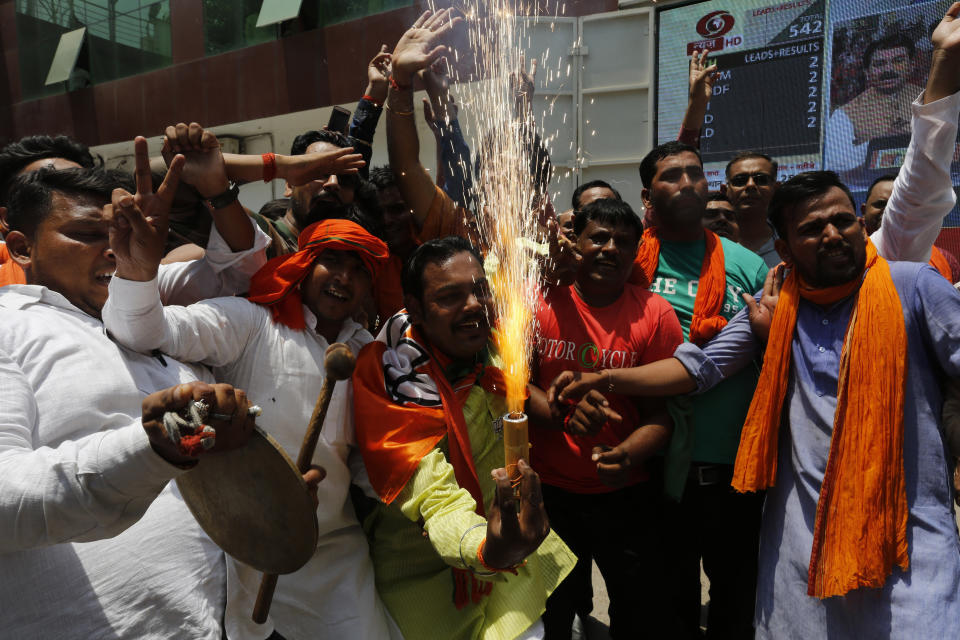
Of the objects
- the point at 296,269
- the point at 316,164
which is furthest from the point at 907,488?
the point at 316,164

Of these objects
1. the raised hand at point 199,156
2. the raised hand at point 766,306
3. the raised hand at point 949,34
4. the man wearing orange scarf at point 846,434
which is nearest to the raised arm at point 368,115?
the raised hand at point 199,156

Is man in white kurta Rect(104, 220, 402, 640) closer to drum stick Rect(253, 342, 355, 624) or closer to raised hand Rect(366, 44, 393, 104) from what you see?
drum stick Rect(253, 342, 355, 624)

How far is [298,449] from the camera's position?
239 cm

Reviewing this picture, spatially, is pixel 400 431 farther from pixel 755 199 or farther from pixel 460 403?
pixel 755 199

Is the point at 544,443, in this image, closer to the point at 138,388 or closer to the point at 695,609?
the point at 695,609

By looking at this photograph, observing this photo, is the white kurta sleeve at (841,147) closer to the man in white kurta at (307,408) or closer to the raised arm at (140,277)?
the man in white kurta at (307,408)

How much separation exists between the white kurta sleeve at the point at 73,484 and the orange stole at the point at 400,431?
0.87 m

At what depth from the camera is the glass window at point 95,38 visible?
13.0 m

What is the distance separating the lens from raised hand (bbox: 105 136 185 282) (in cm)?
190

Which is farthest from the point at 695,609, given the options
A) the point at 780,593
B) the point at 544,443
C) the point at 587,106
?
the point at 587,106

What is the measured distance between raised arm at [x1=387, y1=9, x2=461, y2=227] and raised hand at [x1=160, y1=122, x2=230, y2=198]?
100cm

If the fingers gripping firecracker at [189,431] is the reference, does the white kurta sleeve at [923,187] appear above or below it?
above

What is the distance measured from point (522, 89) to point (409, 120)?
154 cm

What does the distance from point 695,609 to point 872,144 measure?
6.03m
